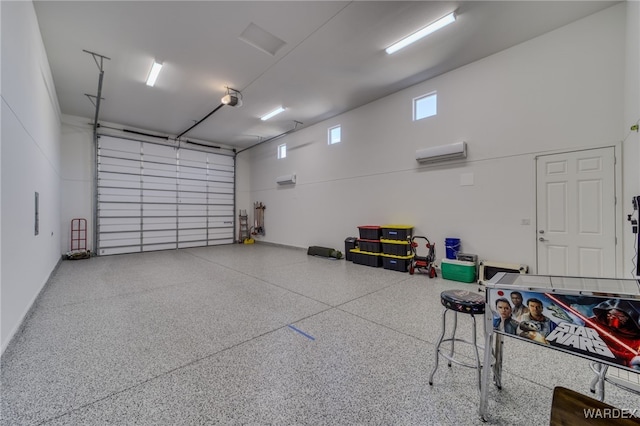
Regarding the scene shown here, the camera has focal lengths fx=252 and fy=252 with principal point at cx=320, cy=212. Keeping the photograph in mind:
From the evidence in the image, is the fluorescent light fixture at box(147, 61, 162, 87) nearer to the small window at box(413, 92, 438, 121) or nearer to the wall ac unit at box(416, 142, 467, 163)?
the small window at box(413, 92, 438, 121)

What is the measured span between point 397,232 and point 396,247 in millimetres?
343

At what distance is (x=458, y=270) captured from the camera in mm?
4832

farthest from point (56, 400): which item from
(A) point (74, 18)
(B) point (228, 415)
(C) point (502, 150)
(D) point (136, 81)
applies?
(C) point (502, 150)

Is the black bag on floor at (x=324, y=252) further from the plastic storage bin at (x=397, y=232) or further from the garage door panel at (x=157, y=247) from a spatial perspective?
the garage door panel at (x=157, y=247)

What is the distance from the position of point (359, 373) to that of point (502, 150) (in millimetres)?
4703

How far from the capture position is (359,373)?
2100mm

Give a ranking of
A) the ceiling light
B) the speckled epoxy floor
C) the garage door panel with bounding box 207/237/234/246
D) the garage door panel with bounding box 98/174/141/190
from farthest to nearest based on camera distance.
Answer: the garage door panel with bounding box 207/237/234/246, the garage door panel with bounding box 98/174/141/190, the ceiling light, the speckled epoxy floor

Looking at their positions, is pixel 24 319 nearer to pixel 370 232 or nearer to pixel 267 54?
pixel 267 54

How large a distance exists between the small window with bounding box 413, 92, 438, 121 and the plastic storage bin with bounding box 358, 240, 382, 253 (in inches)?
121

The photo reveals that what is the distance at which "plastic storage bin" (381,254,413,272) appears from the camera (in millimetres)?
5609

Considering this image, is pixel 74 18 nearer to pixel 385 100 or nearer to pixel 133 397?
pixel 133 397

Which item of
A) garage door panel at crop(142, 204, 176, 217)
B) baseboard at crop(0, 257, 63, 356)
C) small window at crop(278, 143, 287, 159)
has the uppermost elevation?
small window at crop(278, 143, 287, 159)

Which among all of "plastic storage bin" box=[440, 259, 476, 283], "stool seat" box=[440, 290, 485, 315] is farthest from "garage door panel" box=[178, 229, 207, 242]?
Result: "stool seat" box=[440, 290, 485, 315]

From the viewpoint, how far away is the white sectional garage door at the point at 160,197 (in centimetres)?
816
